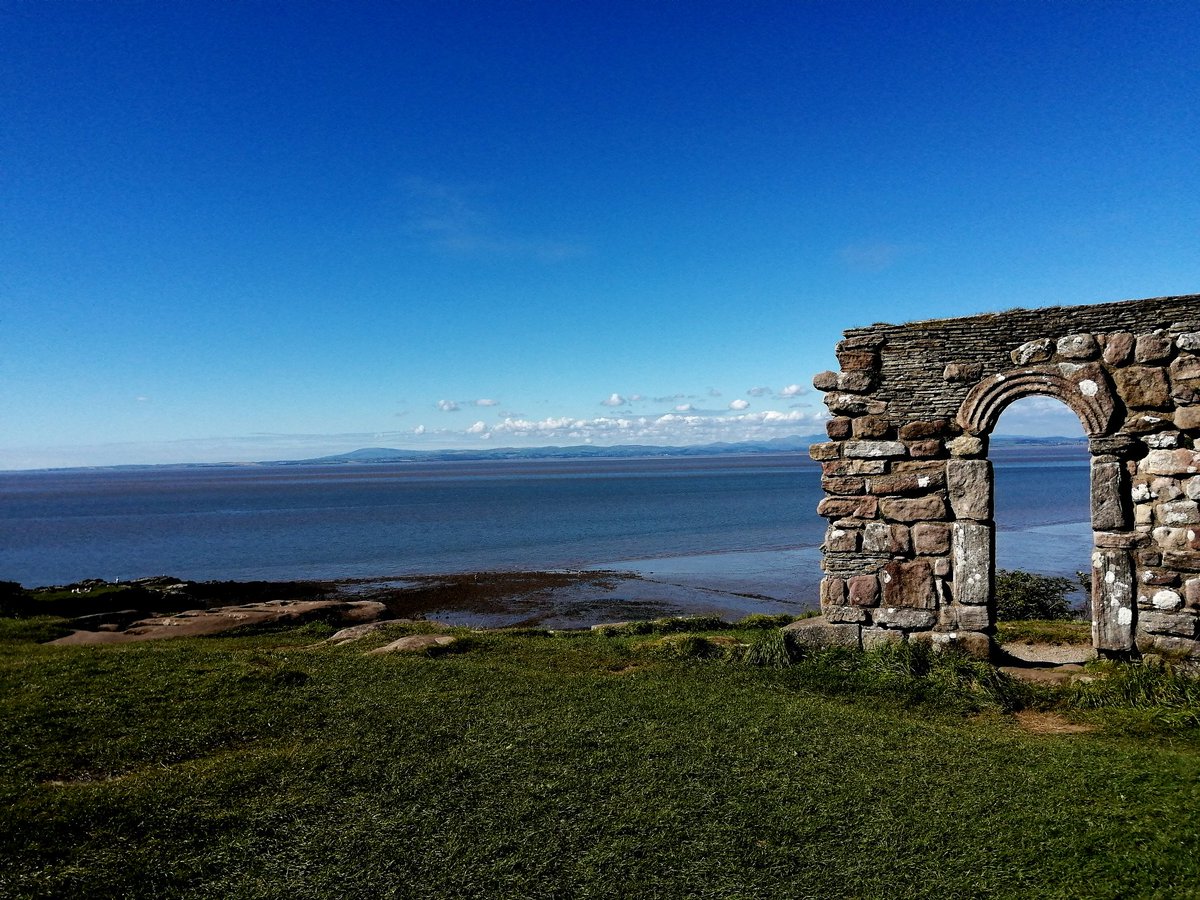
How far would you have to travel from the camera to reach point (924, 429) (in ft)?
37.1

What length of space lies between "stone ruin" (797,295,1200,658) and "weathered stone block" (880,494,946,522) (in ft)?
0.07

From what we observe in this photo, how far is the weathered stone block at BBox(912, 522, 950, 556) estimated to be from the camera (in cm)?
1111

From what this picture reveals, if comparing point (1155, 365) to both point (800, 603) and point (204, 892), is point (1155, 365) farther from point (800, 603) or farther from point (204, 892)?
point (800, 603)

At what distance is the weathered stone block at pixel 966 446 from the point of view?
35.7ft

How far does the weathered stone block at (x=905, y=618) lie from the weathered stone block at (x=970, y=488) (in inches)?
64.9

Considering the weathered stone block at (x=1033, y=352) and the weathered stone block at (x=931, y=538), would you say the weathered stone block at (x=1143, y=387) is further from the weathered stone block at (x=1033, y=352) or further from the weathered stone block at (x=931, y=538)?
the weathered stone block at (x=931, y=538)


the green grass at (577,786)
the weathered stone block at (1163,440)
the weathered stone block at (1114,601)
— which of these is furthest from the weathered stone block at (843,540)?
the weathered stone block at (1163,440)

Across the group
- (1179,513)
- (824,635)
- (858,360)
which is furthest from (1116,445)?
(824,635)

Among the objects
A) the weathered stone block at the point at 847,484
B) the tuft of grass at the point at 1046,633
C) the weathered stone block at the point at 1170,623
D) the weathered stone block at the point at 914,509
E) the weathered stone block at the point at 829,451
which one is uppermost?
the weathered stone block at the point at 829,451

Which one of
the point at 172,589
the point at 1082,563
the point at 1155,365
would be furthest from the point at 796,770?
the point at 1082,563

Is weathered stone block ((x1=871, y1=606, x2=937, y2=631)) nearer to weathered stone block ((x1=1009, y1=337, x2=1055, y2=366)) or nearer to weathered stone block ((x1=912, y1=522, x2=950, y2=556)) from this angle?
weathered stone block ((x1=912, y1=522, x2=950, y2=556))

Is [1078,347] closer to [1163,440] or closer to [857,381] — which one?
[1163,440]

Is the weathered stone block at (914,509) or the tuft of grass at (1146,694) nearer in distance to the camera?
the tuft of grass at (1146,694)

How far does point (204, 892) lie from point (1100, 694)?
10.3 meters
